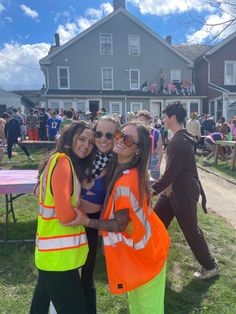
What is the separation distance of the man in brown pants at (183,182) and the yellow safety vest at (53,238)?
54.9 inches

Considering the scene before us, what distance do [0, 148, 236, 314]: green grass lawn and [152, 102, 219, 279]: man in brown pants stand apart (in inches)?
9.4

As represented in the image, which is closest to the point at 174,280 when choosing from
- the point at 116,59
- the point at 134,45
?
the point at 116,59

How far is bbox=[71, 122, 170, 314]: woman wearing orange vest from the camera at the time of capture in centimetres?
199

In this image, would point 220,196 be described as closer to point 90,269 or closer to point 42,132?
point 90,269

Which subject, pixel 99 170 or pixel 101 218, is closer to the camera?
pixel 101 218

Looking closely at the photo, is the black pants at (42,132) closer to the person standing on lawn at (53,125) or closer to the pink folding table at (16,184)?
the person standing on lawn at (53,125)

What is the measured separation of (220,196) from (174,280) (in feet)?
13.3

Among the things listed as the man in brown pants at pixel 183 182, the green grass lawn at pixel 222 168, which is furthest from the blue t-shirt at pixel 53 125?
the man in brown pants at pixel 183 182

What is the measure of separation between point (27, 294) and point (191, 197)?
6.28 ft

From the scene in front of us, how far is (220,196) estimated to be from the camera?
23.9 ft

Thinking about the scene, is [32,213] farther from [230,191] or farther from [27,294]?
[230,191]

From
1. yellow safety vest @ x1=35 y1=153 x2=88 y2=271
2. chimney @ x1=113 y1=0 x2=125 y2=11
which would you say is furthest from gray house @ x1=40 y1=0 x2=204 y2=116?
yellow safety vest @ x1=35 y1=153 x2=88 y2=271

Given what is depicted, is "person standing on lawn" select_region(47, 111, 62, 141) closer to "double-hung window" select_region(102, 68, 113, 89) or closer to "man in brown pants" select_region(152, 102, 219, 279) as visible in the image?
"man in brown pants" select_region(152, 102, 219, 279)

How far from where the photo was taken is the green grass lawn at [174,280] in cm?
311
